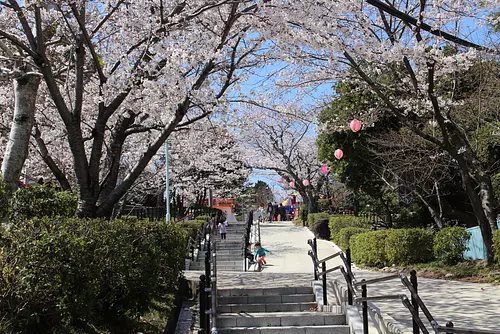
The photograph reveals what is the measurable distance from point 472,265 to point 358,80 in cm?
536

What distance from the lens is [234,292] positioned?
948 cm

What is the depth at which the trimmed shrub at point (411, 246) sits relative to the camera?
44.2 ft

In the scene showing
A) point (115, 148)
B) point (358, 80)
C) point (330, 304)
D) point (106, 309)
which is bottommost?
point (330, 304)

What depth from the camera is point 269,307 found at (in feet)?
29.5

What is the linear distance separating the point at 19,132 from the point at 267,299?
5308mm

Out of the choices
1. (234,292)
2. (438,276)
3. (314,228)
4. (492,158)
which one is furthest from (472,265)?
(314,228)

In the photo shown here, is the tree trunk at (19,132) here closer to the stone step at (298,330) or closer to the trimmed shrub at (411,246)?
the stone step at (298,330)

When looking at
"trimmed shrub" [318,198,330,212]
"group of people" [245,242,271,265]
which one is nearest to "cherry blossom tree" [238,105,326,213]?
"trimmed shrub" [318,198,330,212]

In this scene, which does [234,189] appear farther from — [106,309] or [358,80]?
[106,309]

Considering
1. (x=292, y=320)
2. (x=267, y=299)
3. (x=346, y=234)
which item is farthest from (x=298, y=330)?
(x=346, y=234)

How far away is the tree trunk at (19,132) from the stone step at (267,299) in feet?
14.0

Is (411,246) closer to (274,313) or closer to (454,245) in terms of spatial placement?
(454,245)

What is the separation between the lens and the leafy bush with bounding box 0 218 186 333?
3598 millimetres

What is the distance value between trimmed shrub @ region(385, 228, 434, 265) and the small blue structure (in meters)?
0.99
